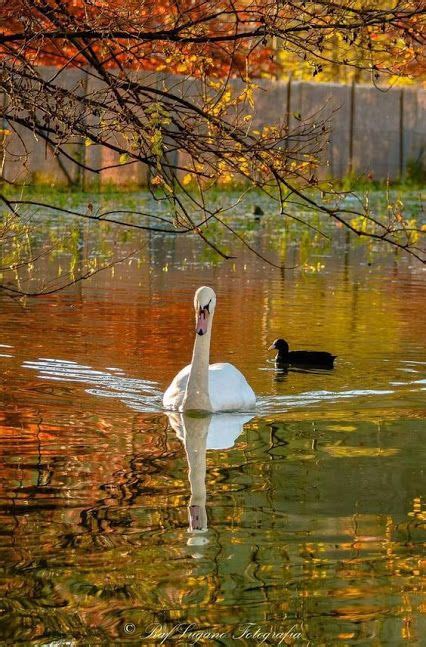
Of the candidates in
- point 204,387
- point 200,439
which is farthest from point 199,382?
point 200,439

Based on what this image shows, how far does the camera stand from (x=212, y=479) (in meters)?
8.97

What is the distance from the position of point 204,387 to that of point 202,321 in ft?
2.16

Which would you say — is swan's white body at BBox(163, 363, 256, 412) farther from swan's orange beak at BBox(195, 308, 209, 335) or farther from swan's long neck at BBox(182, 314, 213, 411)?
swan's orange beak at BBox(195, 308, 209, 335)

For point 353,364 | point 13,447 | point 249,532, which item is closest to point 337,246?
point 353,364

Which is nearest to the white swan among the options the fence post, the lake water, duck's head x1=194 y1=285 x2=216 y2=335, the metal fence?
duck's head x1=194 y1=285 x2=216 y2=335

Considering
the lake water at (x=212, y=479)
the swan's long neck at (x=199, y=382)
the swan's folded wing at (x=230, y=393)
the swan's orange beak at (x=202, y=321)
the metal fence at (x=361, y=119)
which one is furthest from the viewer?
the metal fence at (x=361, y=119)

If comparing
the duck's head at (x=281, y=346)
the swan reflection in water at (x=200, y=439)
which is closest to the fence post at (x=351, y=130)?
the duck's head at (x=281, y=346)

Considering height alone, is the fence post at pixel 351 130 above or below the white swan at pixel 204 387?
above

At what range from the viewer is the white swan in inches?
470

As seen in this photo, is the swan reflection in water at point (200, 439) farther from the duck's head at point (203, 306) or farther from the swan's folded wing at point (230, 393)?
→ the duck's head at point (203, 306)

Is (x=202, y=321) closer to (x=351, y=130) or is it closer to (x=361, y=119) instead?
(x=351, y=130)

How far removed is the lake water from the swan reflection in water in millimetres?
30

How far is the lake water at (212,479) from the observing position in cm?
633

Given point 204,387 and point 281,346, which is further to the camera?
point 281,346
